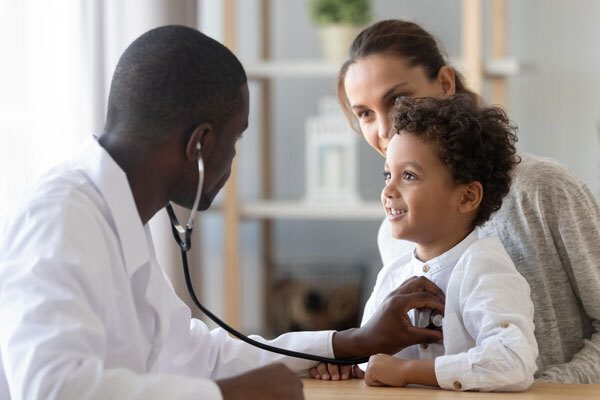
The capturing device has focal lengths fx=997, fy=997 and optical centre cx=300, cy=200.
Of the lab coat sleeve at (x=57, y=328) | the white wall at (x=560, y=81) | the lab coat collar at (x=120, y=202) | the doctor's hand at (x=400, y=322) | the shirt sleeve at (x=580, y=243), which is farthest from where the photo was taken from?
the white wall at (x=560, y=81)

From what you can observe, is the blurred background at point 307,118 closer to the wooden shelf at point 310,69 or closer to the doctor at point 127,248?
the wooden shelf at point 310,69

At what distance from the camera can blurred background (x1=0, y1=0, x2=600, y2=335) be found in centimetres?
337

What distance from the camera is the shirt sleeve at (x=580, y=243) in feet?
5.06

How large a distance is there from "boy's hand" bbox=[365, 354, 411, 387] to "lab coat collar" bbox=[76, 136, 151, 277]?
34 centimetres

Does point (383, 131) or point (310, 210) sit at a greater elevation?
point (383, 131)

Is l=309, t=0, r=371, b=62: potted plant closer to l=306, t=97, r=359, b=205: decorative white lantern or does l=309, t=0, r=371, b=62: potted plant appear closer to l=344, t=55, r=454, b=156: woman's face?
l=306, t=97, r=359, b=205: decorative white lantern

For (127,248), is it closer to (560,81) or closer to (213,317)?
(213,317)

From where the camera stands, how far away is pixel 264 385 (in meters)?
1.03

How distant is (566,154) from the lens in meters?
3.74

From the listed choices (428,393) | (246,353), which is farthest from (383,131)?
(428,393)

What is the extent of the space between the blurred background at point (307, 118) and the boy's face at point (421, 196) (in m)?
1.52

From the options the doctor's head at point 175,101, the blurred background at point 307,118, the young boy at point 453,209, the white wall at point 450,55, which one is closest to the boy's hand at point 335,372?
the young boy at point 453,209

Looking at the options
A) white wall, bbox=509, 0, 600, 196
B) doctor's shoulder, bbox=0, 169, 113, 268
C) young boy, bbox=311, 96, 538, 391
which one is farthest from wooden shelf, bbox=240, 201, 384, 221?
doctor's shoulder, bbox=0, 169, 113, 268

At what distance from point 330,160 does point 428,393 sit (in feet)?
7.77
